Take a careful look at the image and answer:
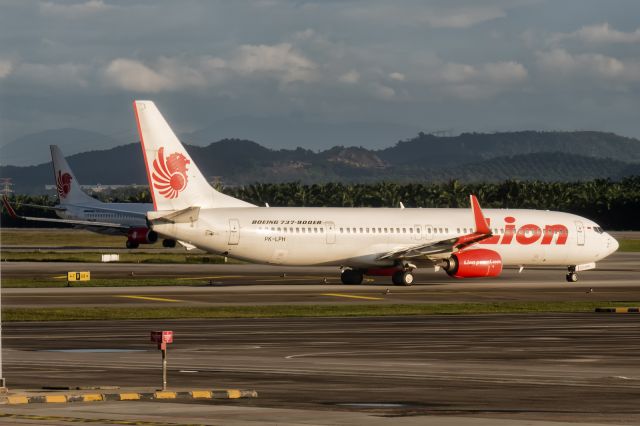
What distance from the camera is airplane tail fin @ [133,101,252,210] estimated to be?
63.6m

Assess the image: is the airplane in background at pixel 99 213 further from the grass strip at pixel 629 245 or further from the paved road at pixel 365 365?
the paved road at pixel 365 365

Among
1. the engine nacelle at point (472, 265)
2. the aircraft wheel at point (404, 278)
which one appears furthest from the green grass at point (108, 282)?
the engine nacelle at point (472, 265)

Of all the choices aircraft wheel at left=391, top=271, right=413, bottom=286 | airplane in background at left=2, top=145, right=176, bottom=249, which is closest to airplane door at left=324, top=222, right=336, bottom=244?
aircraft wheel at left=391, top=271, right=413, bottom=286

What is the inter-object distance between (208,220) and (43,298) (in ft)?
34.0

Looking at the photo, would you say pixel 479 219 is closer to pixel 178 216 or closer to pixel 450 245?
pixel 450 245

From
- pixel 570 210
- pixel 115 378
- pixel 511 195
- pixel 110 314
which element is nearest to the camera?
pixel 115 378

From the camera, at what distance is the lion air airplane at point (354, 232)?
63.8m

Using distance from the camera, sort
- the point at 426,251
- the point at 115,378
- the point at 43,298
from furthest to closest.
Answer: the point at 426,251, the point at 43,298, the point at 115,378

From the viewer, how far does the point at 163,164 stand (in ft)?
210

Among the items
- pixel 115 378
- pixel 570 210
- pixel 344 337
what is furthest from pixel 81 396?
pixel 570 210

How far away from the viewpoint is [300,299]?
57375mm

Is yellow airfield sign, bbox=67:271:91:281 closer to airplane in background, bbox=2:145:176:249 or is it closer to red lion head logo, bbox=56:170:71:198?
airplane in background, bbox=2:145:176:249

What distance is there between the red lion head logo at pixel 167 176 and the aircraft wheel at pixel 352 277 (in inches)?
444

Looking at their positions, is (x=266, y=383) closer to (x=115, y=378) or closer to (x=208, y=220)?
(x=115, y=378)
